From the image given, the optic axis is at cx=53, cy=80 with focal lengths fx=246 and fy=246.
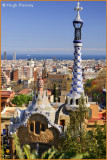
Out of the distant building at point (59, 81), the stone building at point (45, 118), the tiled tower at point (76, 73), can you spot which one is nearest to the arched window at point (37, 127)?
the stone building at point (45, 118)

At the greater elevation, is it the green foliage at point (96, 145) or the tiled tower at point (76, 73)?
the tiled tower at point (76, 73)

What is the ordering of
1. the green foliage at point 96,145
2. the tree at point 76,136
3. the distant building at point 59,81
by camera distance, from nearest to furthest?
the green foliage at point 96,145 < the tree at point 76,136 < the distant building at point 59,81

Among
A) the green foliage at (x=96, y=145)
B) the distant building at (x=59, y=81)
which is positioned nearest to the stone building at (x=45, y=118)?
the green foliage at (x=96, y=145)

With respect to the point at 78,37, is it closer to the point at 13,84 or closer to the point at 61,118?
the point at 61,118

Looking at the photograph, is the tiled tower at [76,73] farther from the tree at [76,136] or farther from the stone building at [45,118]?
the tree at [76,136]

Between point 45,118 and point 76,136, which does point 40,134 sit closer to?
point 45,118

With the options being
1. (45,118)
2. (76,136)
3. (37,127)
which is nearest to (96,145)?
(76,136)

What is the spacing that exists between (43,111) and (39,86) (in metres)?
1.66

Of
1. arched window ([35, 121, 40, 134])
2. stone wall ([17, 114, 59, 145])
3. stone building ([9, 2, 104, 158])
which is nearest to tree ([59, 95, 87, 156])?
stone building ([9, 2, 104, 158])

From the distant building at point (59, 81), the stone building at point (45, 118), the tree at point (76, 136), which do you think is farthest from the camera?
the distant building at point (59, 81)

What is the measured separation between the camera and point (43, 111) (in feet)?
49.5

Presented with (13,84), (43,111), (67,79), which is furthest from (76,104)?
(13,84)

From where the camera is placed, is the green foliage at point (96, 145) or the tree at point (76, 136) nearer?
the green foliage at point (96, 145)

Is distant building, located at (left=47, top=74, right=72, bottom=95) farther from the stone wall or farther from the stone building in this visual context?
the stone wall
